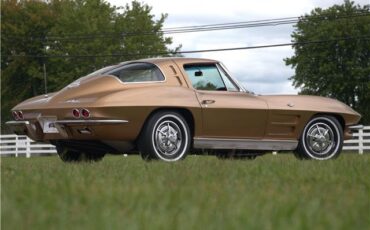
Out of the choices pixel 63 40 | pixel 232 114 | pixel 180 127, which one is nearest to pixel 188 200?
pixel 180 127

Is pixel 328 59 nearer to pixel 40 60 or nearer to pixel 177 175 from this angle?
pixel 40 60

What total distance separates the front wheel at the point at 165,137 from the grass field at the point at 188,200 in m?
2.19

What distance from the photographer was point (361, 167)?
7.17m

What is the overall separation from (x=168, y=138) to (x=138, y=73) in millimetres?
948

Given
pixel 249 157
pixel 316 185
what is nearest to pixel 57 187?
pixel 316 185

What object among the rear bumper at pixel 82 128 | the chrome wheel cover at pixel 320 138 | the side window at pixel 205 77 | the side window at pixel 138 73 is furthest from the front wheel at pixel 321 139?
the rear bumper at pixel 82 128

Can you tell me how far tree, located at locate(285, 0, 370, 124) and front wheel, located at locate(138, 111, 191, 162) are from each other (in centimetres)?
4532

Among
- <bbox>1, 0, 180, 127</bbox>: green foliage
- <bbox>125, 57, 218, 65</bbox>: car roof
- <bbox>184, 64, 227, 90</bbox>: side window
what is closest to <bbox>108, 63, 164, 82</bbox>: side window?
<bbox>125, 57, 218, 65</bbox>: car roof

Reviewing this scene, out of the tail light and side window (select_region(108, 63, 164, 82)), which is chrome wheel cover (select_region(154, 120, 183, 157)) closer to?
side window (select_region(108, 63, 164, 82))

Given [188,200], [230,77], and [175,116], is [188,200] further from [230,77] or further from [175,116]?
[230,77]

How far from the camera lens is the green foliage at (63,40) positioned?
54.4 metres

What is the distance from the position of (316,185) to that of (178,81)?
4187 mm

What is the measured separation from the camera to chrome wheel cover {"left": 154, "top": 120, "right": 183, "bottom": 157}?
8.86m

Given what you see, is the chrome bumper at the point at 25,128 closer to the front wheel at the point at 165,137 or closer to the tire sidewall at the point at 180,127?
the front wheel at the point at 165,137
